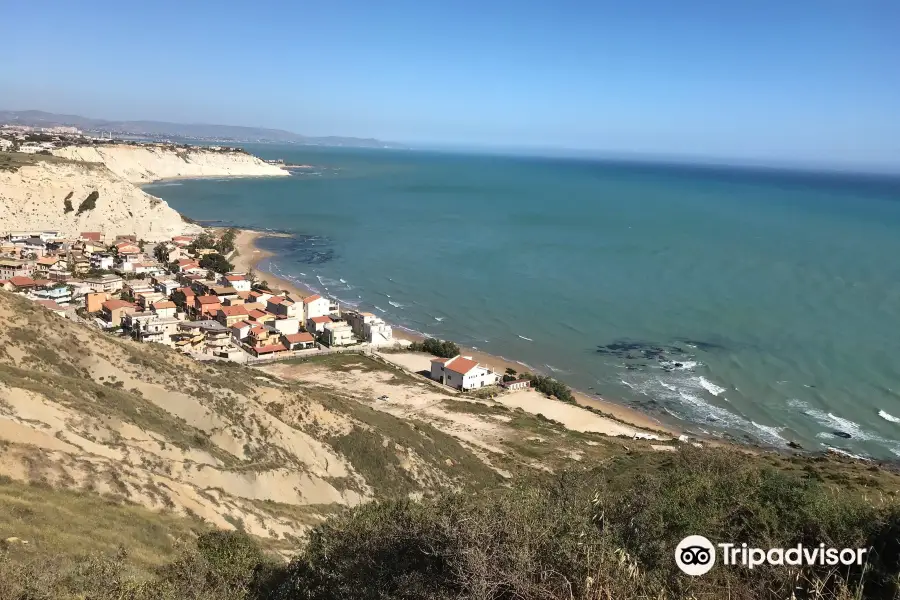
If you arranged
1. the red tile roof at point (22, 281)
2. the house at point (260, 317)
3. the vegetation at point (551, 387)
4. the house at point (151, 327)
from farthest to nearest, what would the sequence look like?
1. the red tile roof at point (22, 281)
2. the house at point (260, 317)
3. the house at point (151, 327)
4. the vegetation at point (551, 387)

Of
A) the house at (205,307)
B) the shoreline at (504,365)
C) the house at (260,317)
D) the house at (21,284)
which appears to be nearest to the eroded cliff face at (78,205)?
the shoreline at (504,365)

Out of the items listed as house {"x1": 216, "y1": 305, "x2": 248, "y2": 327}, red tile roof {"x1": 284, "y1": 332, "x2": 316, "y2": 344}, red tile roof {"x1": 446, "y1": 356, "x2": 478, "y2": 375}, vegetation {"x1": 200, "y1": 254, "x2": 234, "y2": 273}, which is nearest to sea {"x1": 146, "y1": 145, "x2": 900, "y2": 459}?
red tile roof {"x1": 446, "y1": 356, "x2": 478, "y2": 375}

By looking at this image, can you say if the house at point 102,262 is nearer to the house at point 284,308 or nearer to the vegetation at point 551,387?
the house at point 284,308

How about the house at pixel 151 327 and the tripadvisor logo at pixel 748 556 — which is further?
the house at pixel 151 327

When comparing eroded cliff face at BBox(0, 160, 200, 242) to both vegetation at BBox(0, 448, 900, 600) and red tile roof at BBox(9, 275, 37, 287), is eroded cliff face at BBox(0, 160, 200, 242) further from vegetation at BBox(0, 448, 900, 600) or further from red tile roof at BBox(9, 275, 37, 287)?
vegetation at BBox(0, 448, 900, 600)

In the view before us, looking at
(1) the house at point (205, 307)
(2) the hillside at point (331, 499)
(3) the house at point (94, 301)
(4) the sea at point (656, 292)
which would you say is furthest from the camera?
(1) the house at point (205, 307)

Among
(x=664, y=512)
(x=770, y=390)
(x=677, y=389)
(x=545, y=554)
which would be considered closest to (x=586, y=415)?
(x=677, y=389)

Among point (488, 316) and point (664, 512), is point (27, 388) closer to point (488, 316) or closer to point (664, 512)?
point (664, 512)
